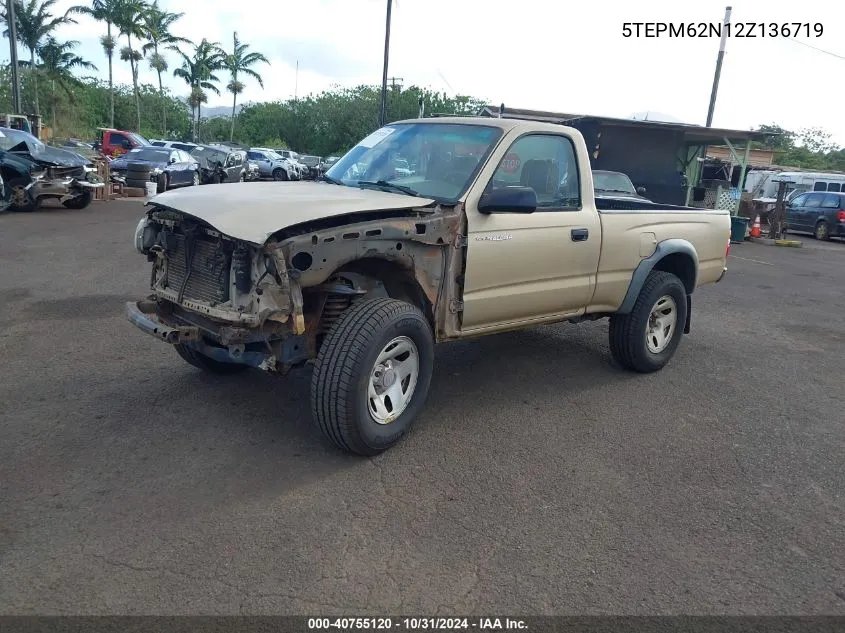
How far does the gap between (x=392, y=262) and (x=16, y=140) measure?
46.3 feet

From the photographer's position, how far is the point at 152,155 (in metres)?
22.4

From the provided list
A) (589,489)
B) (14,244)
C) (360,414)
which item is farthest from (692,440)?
(14,244)

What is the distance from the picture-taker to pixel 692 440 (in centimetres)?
467

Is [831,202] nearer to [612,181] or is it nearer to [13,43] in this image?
[612,181]

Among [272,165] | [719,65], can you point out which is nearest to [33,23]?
[272,165]

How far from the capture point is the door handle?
16.8ft

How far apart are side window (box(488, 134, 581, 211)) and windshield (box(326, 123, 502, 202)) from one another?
21 cm

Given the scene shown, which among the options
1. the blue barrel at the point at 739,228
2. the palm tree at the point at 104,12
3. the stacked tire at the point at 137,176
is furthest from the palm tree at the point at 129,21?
the blue barrel at the point at 739,228

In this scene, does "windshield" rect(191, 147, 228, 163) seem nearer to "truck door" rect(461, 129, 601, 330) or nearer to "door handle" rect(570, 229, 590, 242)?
"truck door" rect(461, 129, 601, 330)

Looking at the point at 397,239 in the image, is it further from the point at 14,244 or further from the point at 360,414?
the point at 14,244

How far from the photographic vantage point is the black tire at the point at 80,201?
16.1 meters

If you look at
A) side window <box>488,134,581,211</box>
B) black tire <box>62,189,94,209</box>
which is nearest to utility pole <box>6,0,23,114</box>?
black tire <box>62,189,94,209</box>

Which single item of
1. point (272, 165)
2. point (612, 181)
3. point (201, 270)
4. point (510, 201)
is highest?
point (510, 201)

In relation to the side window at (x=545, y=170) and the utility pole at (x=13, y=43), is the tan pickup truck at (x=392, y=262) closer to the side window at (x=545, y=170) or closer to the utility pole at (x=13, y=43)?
the side window at (x=545, y=170)
